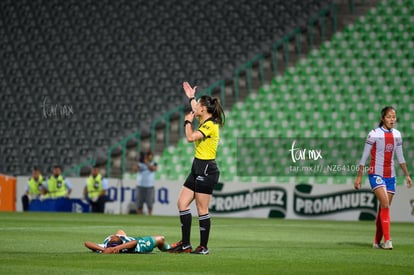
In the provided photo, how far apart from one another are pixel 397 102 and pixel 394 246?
699 inches

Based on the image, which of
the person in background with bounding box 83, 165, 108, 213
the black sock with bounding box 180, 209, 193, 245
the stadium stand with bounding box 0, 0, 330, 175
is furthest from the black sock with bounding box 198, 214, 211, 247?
the stadium stand with bounding box 0, 0, 330, 175

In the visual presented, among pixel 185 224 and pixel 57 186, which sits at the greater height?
pixel 57 186

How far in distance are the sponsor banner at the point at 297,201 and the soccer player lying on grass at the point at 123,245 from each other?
16683mm

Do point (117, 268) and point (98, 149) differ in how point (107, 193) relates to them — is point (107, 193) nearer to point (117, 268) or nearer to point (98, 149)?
point (98, 149)

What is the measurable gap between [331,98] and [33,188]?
11.2 metres

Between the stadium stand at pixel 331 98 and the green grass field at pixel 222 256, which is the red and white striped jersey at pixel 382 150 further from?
the stadium stand at pixel 331 98

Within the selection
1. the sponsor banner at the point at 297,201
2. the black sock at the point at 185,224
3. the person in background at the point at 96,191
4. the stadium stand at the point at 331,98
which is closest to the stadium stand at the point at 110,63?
the stadium stand at the point at 331,98

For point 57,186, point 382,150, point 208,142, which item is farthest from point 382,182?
point 57,186

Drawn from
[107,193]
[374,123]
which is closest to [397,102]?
[374,123]

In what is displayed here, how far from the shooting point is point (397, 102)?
32.0m

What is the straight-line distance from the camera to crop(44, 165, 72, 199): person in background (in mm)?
30656

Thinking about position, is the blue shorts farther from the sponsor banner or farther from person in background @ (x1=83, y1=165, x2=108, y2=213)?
person in background @ (x1=83, y1=165, x2=108, y2=213)

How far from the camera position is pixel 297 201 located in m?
28.5

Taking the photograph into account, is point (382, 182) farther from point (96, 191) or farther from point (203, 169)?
point (96, 191)
